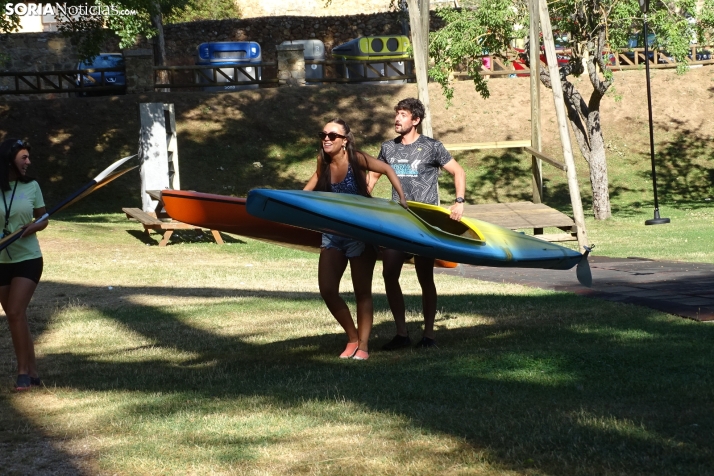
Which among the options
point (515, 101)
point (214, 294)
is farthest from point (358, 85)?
point (214, 294)

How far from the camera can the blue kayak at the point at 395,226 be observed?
6.48 metres

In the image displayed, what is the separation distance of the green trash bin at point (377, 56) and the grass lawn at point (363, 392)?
22607 millimetres

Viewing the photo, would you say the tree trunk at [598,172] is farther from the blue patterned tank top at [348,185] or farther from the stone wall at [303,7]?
the stone wall at [303,7]

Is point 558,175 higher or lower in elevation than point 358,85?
lower

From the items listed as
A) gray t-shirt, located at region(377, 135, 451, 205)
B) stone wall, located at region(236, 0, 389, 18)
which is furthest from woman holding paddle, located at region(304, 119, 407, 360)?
stone wall, located at region(236, 0, 389, 18)

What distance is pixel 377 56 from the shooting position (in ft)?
111

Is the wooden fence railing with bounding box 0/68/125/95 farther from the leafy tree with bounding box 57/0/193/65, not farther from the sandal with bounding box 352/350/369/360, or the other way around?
the sandal with bounding box 352/350/369/360

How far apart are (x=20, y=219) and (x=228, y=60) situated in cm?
2739

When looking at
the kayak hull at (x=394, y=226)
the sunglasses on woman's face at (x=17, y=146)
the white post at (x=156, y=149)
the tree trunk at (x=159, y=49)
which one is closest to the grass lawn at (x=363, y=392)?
the kayak hull at (x=394, y=226)

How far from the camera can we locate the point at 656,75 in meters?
31.7

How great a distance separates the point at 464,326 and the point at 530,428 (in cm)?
374

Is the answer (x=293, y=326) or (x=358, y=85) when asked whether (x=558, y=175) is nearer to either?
(x=358, y=85)

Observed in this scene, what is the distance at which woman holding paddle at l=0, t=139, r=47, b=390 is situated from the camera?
6598 millimetres

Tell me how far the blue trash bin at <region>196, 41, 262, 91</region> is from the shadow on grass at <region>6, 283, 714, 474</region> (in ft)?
75.9
